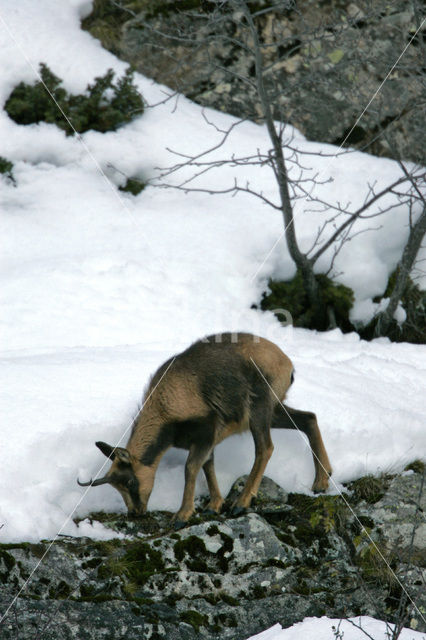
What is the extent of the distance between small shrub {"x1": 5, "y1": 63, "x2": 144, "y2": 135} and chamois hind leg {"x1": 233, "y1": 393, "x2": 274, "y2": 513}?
29.9 feet

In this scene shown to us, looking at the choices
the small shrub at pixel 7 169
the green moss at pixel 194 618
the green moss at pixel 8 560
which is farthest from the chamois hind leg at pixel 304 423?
the small shrub at pixel 7 169

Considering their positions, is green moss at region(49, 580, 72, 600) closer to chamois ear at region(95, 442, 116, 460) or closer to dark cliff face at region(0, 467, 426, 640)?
dark cliff face at region(0, 467, 426, 640)

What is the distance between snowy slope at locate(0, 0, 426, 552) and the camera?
5.97 m

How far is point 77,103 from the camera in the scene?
13.9 metres

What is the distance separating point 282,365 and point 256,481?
110 cm

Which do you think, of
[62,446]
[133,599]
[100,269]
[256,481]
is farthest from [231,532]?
[100,269]

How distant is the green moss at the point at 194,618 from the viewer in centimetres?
466

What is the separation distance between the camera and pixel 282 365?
628cm

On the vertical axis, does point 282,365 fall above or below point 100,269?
below

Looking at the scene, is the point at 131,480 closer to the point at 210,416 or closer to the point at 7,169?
the point at 210,416

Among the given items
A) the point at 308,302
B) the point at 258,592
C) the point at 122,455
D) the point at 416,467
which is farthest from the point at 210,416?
the point at 308,302

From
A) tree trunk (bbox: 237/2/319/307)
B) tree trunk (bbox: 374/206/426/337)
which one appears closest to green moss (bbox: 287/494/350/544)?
tree trunk (bbox: 237/2/319/307)

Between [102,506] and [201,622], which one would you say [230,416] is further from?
[201,622]

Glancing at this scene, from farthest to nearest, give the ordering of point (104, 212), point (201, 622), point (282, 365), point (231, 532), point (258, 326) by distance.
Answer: point (104, 212) < point (258, 326) < point (282, 365) < point (231, 532) < point (201, 622)
